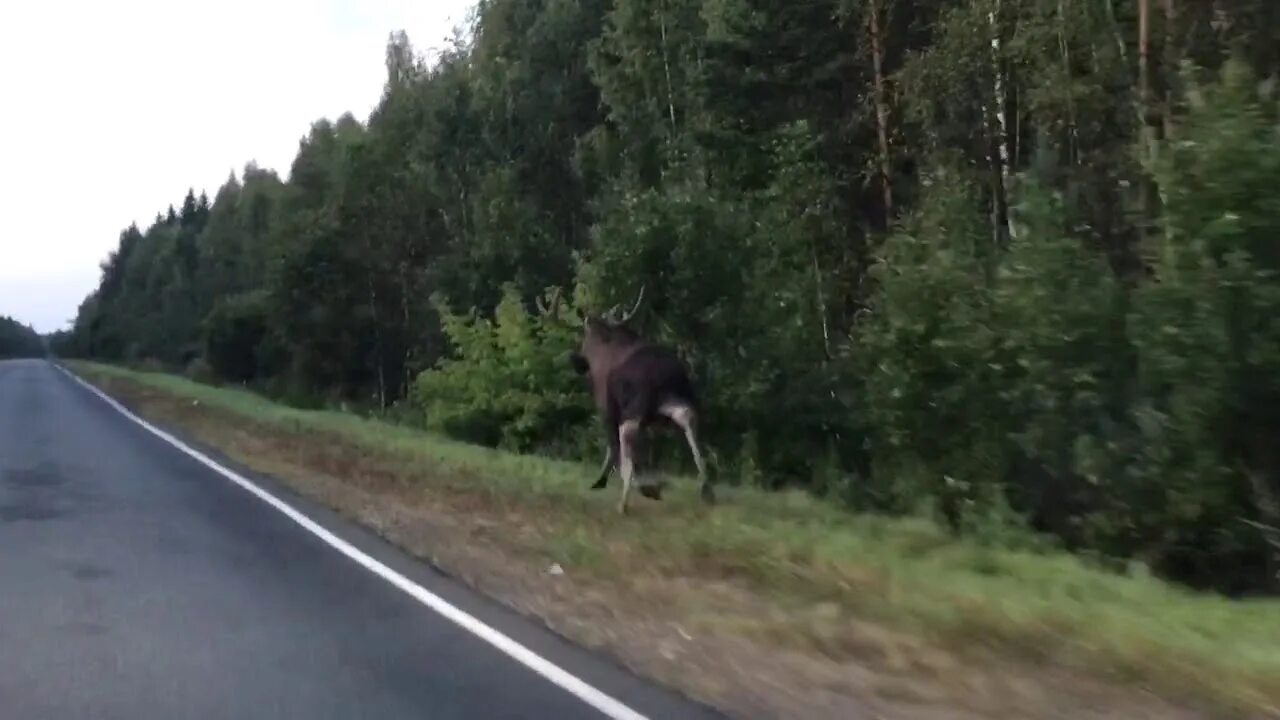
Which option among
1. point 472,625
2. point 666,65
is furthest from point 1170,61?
point 666,65

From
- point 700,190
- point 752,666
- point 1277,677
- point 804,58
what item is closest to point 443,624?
point 752,666

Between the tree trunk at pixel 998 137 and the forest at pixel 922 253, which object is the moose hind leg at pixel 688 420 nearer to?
the forest at pixel 922 253

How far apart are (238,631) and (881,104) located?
20.0 m

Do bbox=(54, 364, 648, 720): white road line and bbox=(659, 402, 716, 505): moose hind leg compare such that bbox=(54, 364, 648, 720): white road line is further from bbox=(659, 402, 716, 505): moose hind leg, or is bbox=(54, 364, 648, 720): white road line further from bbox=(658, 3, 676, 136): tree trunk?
bbox=(658, 3, 676, 136): tree trunk

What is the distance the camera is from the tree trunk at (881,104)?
2881 cm

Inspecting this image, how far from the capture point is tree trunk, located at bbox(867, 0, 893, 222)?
28812 mm

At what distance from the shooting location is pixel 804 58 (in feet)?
107

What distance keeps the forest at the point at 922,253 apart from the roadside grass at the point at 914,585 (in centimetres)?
197

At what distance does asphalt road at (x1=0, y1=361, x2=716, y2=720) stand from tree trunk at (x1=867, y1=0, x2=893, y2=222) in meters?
14.2

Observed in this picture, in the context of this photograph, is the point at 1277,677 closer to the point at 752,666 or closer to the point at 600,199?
the point at 752,666

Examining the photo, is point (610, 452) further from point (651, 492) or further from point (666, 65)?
point (666, 65)

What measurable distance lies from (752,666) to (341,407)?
38.8 metres

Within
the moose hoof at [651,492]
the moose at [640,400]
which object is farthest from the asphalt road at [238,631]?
the moose hoof at [651,492]

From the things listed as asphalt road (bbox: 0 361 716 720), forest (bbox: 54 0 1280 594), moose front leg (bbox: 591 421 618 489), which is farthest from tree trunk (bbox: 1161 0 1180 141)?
asphalt road (bbox: 0 361 716 720)
